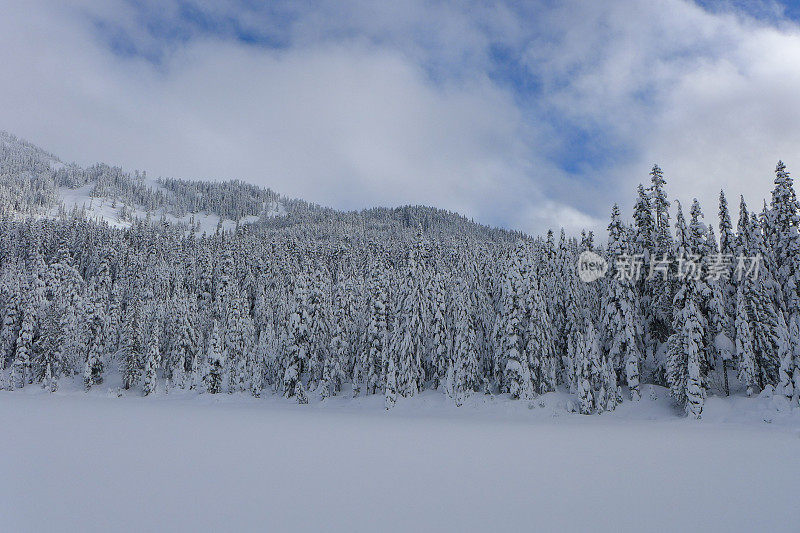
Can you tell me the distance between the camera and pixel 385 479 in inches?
507

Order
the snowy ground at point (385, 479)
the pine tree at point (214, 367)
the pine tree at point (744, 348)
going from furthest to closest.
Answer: the pine tree at point (214, 367) < the pine tree at point (744, 348) < the snowy ground at point (385, 479)

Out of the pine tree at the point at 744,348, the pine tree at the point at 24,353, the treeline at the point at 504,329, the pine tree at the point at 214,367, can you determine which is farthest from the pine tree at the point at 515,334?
the pine tree at the point at 24,353

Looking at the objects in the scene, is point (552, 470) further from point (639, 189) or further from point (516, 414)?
point (639, 189)

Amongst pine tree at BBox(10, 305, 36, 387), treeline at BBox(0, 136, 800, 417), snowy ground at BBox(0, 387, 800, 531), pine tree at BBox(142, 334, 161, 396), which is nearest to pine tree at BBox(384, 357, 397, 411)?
treeline at BBox(0, 136, 800, 417)

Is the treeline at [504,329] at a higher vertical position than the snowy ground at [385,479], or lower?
higher

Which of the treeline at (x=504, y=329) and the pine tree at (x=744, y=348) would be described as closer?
the pine tree at (x=744, y=348)

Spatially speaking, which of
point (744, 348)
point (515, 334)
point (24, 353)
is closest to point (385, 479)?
point (515, 334)

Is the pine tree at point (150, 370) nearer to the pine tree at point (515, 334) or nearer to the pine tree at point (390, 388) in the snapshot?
the pine tree at point (390, 388)

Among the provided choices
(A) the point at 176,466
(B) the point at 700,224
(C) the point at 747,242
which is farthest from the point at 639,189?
(A) the point at 176,466

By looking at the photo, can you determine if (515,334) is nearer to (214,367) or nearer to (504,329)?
(504,329)

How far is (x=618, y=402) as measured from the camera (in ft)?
120

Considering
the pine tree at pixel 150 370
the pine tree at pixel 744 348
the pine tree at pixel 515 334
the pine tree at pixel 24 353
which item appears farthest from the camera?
the pine tree at pixel 24 353

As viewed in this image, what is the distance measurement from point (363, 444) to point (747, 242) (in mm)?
40490

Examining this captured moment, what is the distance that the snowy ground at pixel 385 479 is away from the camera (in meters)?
9.70
